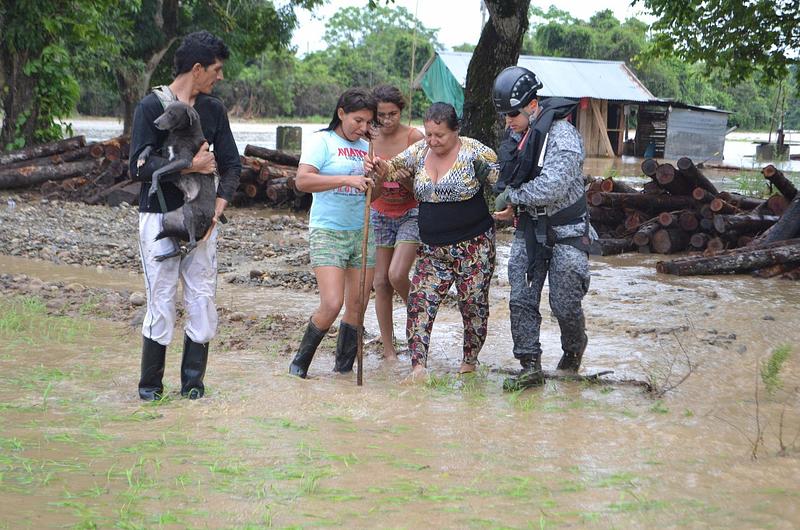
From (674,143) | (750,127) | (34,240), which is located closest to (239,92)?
(674,143)

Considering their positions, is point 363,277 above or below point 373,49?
below

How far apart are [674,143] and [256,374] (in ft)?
116

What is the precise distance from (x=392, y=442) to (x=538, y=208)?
5.96 ft

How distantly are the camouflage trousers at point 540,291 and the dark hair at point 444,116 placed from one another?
2.70 ft

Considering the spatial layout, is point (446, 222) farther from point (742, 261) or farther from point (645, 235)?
point (645, 235)

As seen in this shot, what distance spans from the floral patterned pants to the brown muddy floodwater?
0.38m

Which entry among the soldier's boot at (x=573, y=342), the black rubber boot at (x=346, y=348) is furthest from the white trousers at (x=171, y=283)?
the soldier's boot at (x=573, y=342)

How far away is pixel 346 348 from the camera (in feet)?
20.6

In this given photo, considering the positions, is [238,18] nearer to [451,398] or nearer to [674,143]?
[674,143]

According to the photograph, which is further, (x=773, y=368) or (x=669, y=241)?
(x=669, y=241)

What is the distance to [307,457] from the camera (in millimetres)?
4250

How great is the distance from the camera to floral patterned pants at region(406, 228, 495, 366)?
5.98 meters

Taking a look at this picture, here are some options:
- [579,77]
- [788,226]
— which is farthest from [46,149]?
[579,77]

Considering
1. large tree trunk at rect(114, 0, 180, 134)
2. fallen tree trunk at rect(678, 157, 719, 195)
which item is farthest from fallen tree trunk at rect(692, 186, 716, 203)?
large tree trunk at rect(114, 0, 180, 134)
